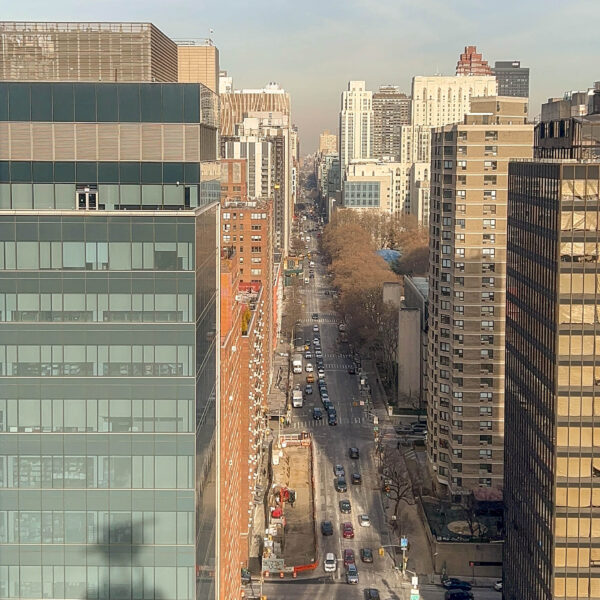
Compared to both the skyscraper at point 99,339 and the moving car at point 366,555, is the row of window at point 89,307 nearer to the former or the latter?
the skyscraper at point 99,339

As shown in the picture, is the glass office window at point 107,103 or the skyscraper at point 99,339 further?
the glass office window at point 107,103

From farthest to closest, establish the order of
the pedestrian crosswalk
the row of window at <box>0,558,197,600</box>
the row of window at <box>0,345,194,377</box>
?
the pedestrian crosswalk
the row of window at <box>0,558,197,600</box>
the row of window at <box>0,345,194,377</box>

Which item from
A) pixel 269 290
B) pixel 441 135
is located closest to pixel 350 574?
pixel 441 135

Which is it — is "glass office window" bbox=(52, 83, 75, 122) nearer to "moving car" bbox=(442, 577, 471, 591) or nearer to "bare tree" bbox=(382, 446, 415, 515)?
"moving car" bbox=(442, 577, 471, 591)

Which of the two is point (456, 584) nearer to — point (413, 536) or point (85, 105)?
point (413, 536)

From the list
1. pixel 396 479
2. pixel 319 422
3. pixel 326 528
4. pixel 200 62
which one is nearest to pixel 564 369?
pixel 200 62

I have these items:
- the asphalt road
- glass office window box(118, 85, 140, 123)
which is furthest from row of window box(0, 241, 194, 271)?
the asphalt road

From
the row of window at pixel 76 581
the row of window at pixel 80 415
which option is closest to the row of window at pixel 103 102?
the row of window at pixel 80 415
